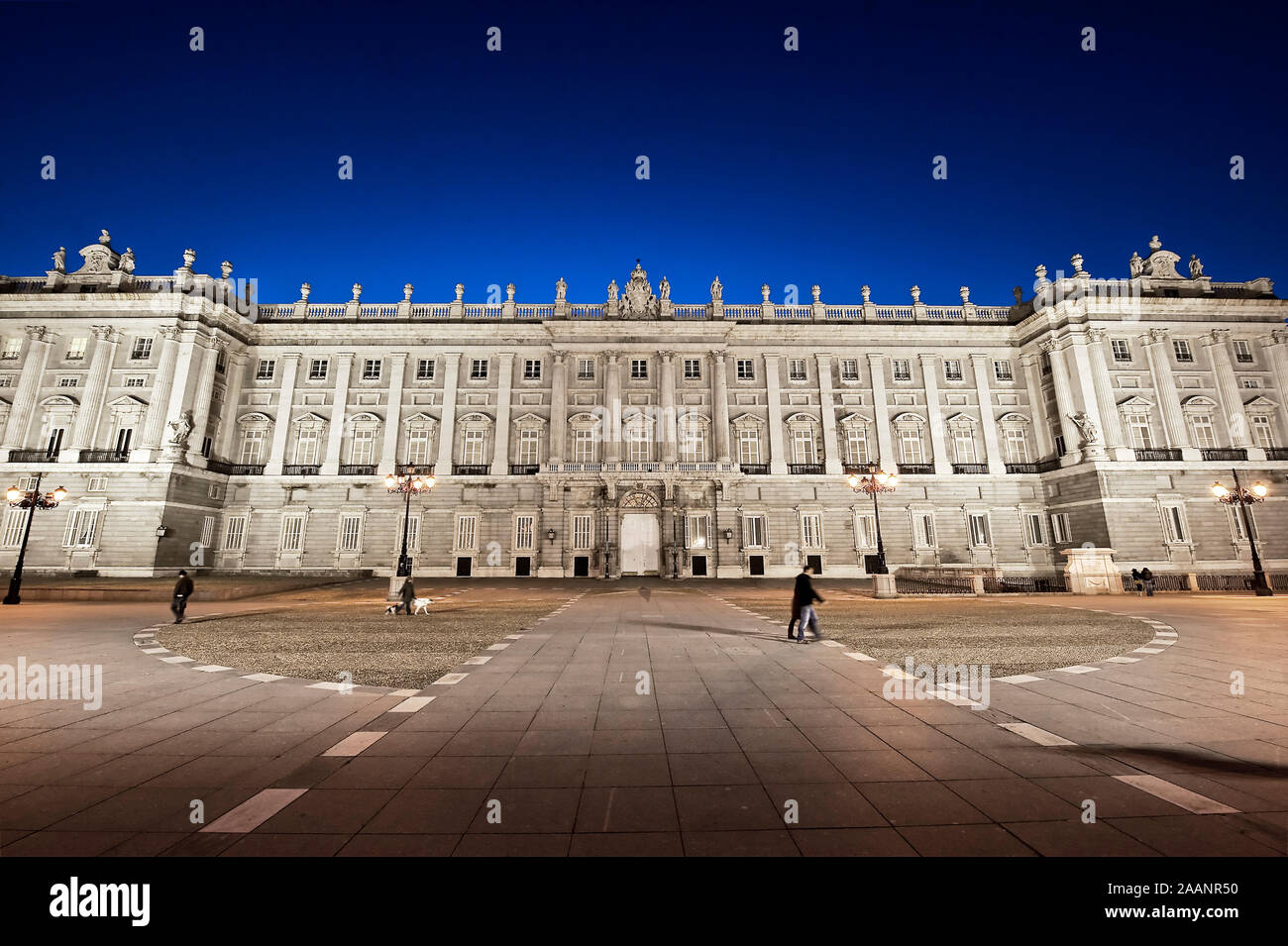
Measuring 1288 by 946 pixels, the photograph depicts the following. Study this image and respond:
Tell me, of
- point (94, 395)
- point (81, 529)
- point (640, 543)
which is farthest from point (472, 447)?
point (94, 395)

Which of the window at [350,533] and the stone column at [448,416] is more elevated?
the stone column at [448,416]

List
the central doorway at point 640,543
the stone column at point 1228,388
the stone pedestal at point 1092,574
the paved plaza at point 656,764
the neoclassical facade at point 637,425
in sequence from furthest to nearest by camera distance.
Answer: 1. the central doorway at point 640,543
2. the stone column at point 1228,388
3. the neoclassical facade at point 637,425
4. the stone pedestal at point 1092,574
5. the paved plaza at point 656,764

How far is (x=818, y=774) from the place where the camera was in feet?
12.9

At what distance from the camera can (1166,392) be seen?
1264 inches

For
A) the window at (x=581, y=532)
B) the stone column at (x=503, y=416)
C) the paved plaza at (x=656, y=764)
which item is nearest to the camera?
the paved plaza at (x=656, y=764)

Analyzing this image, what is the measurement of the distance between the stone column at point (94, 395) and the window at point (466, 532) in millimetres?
21038

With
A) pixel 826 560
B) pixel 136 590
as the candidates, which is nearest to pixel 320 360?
pixel 136 590

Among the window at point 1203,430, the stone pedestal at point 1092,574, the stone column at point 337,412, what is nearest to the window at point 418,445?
the stone column at point 337,412

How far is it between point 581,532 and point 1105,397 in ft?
108

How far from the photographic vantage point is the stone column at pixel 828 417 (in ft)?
111

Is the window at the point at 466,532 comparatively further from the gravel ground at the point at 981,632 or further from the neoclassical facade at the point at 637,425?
the gravel ground at the point at 981,632

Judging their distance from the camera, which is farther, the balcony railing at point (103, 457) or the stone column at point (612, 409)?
the stone column at point (612, 409)

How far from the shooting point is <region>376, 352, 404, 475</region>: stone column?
111 feet

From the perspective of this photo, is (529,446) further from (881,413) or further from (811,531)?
(881,413)
